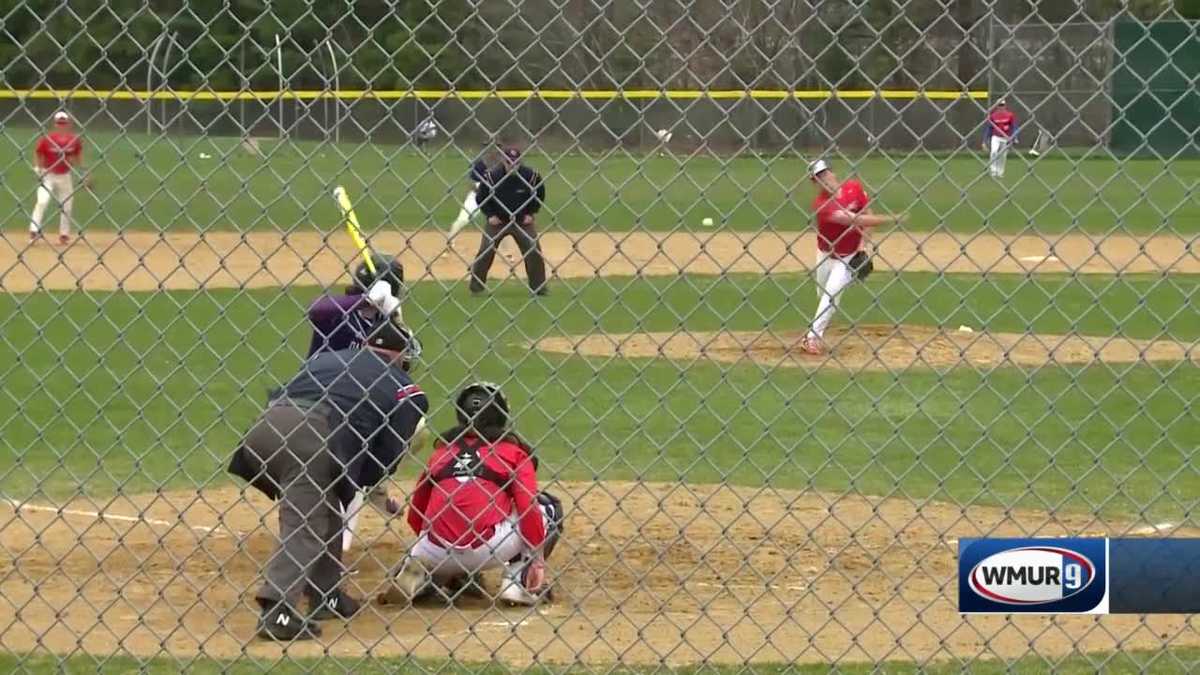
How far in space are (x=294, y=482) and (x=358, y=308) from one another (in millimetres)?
849

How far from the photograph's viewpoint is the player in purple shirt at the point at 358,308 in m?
7.75

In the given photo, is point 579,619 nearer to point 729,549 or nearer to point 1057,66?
point 729,549

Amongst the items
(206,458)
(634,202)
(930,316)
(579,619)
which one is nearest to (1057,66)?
(634,202)

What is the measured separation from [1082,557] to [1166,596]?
30 cm

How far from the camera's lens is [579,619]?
8.03 m

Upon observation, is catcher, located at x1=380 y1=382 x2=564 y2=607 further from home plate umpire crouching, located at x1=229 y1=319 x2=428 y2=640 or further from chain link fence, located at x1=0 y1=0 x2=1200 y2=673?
home plate umpire crouching, located at x1=229 y1=319 x2=428 y2=640

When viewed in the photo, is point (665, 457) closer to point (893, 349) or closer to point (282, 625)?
point (282, 625)

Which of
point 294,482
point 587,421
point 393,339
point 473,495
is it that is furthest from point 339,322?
point 587,421

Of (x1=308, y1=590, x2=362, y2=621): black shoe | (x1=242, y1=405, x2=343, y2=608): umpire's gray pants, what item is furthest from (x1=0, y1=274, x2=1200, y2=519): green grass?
(x1=308, y1=590, x2=362, y2=621): black shoe

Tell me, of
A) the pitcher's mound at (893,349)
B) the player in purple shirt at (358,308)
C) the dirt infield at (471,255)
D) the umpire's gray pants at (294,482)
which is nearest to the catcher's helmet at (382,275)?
the player in purple shirt at (358,308)

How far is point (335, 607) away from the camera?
7.98 m

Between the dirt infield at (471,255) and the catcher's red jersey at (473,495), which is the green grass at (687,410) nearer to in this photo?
the catcher's red jersey at (473,495)

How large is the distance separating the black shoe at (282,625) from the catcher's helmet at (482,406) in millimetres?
1107

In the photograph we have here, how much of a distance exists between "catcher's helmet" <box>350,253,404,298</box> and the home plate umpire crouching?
56 cm
